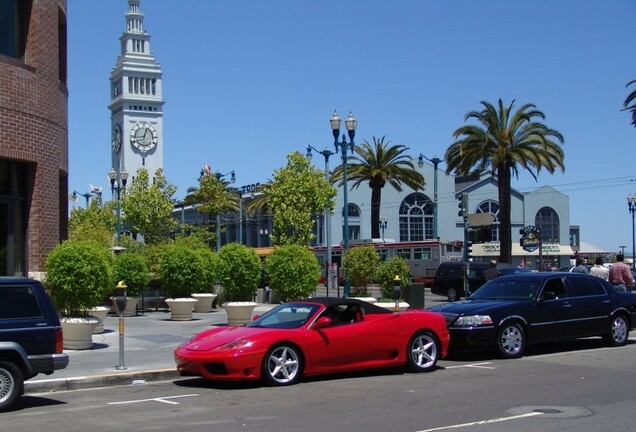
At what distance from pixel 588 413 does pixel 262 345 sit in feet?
15.1

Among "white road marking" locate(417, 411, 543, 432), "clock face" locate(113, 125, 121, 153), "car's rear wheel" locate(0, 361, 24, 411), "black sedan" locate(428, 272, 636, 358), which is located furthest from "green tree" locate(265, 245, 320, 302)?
"clock face" locate(113, 125, 121, 153)

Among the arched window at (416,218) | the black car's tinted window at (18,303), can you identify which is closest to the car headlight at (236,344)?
the black car's tinted window at (18,303)

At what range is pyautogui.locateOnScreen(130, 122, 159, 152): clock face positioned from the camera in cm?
13750

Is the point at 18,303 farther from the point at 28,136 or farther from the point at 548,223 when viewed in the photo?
the point at 548,223

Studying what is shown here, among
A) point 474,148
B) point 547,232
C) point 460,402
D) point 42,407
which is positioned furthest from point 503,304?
point 547,232

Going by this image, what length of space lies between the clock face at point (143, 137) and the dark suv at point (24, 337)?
129528 millimetres

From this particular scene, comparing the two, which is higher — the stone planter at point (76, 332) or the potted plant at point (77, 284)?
the potted plant at point (77, 284)

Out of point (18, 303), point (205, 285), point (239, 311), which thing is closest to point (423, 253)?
point (205, 285)

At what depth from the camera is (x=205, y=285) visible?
27531 mm

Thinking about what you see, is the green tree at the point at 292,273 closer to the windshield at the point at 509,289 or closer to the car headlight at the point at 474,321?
the windshield at the point at 509,289

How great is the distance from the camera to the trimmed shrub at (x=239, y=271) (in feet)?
74.1

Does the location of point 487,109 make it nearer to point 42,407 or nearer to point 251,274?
point 251,274

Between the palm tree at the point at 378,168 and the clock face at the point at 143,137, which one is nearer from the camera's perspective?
the palm tree at the point at 378,168

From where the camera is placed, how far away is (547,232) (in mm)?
88938
